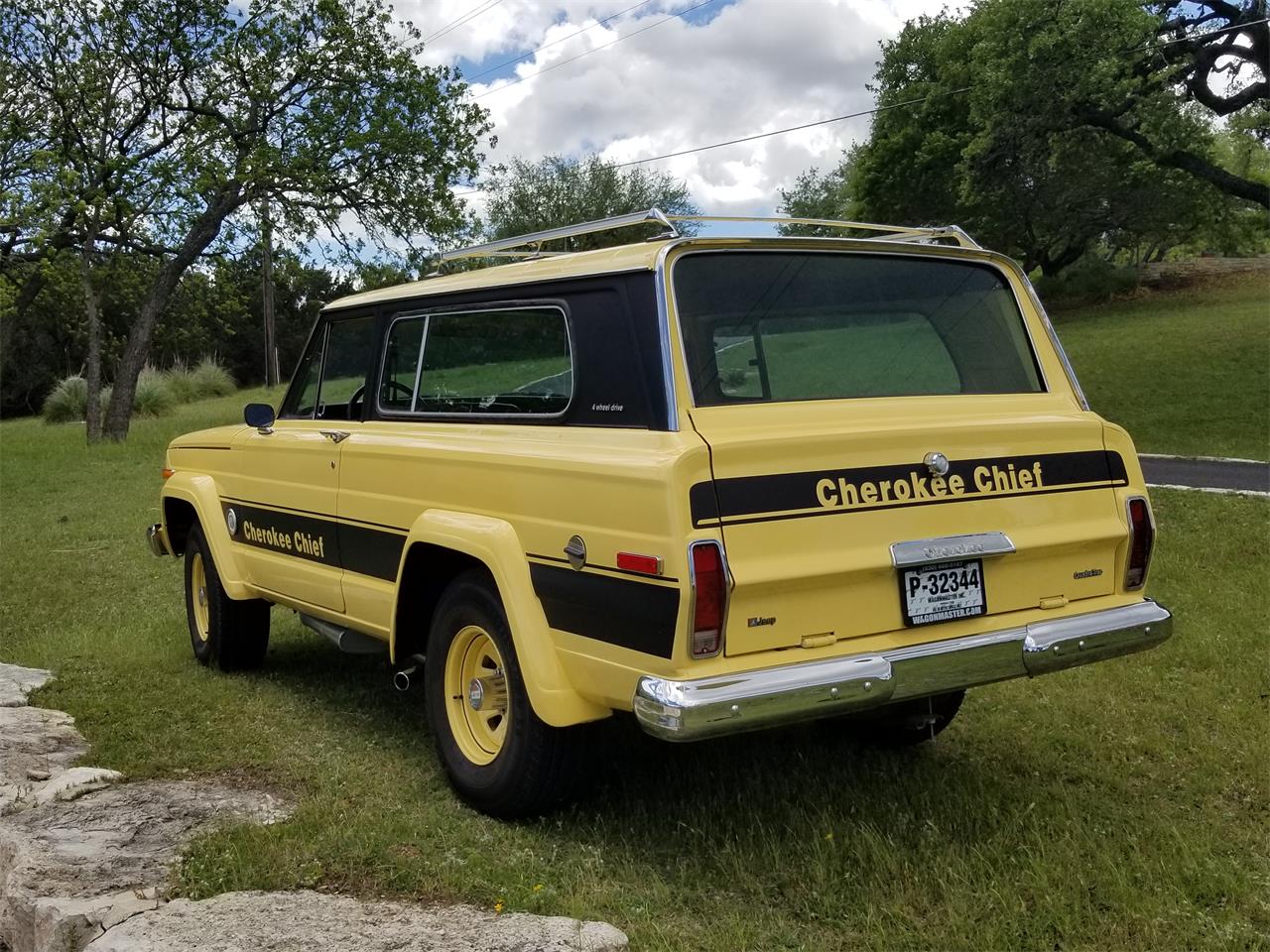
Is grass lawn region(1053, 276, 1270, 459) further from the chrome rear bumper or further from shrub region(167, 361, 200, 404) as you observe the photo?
shrub region(167, 361, 200, 404)

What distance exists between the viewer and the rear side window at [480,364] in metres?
4.09

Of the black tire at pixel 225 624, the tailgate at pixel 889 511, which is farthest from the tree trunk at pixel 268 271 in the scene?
the tailgate at pixel 889 511

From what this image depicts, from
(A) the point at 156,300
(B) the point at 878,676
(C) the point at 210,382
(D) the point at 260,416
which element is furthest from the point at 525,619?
(C) the point at 210,382

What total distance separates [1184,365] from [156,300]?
20.7m

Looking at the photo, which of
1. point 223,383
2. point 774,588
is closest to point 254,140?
point 223,383

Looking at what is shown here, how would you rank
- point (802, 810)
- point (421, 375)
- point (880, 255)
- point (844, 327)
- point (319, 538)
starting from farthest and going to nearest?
point (319, 538)
point (421, 375)
point (880, 255)
point (844, 327)
point (802, 810)

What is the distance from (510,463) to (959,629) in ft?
5.25

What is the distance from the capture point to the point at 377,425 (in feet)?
16.2

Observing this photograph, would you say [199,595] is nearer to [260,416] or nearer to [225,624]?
[225,624]

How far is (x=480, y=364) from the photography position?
452cm

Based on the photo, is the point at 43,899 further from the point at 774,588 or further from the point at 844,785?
the point at 844,785

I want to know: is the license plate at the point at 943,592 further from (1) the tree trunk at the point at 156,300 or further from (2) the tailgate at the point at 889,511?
A: (1) the tree trunk at the point at 156,300

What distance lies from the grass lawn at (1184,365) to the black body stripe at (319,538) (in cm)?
1226

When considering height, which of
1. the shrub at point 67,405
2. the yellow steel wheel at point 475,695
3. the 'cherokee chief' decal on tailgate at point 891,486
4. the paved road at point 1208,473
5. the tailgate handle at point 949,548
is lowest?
the paved road at point 1208,473
